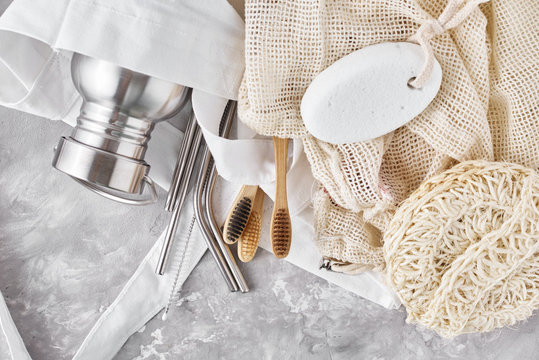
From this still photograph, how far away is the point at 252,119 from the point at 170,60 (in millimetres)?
99

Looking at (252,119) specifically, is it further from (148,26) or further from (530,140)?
(530,140)

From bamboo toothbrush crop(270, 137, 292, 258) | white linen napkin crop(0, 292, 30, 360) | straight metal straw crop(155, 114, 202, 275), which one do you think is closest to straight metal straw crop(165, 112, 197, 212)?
straight metal straw crop(155, 114, 202, 275)

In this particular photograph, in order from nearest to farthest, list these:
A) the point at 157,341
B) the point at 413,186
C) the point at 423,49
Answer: the point at 423,49 < the point at 413,186 < the point at 157,341

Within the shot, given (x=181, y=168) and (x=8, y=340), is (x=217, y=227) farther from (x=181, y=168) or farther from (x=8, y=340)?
(x=8, y=340)

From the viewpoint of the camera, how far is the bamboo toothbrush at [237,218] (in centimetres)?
59

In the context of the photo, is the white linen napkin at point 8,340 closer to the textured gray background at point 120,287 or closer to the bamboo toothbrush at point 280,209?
the textured gray background at point 120,287

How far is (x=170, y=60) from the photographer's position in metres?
0.48

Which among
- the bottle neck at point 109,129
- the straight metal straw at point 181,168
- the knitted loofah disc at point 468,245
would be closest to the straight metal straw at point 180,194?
the straight metal straw at point 181,168

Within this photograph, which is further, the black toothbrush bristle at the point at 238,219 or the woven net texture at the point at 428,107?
the black toothbrush bristle at the point at 238,219

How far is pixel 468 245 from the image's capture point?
49cm

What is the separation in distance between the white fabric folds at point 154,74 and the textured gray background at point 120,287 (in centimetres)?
2

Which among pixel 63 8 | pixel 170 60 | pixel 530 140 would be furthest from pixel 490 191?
pixel 63 8

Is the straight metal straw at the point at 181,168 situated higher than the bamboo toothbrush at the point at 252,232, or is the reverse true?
the straight metal straw at the point at 181,168

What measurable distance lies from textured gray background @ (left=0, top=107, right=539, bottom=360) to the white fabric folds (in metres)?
0.02
